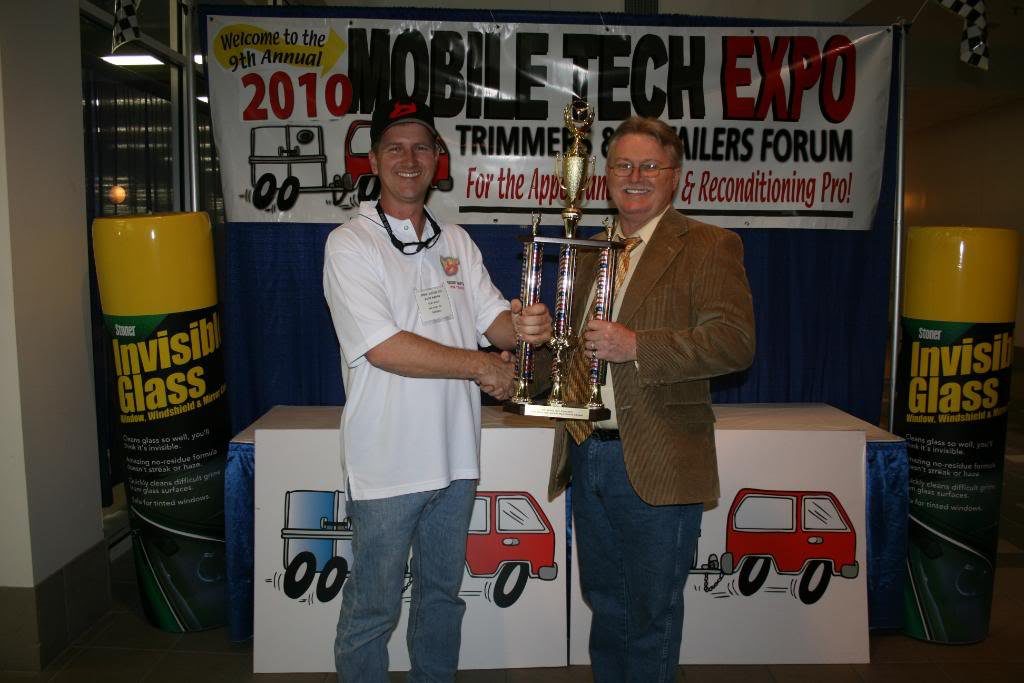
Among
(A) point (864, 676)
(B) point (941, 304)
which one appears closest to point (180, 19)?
(B) point (941, 304)

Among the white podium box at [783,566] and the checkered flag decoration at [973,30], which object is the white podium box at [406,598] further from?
the checkered flag decoration at [973,30]

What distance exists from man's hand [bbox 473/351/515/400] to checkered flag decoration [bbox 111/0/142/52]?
2035mm

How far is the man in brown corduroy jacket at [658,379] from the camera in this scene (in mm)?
1866

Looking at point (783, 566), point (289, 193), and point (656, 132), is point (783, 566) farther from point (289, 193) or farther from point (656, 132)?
point (289, 193)

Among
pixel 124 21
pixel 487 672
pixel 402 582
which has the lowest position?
pixel 487 672

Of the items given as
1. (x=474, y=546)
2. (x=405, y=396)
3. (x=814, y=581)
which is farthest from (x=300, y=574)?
(x=814, y=581)

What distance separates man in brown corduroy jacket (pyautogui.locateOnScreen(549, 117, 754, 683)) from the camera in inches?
73.5

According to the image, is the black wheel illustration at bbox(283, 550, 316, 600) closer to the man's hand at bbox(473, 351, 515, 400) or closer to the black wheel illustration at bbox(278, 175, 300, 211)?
the man's hand at bbox(473, 351, 515, 400)

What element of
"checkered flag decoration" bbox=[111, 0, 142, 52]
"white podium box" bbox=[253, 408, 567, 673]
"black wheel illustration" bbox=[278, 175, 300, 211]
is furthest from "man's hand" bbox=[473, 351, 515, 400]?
"checkered flag decoration" bbox=[111, 0, 142, 52]

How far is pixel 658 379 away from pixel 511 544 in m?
1.22

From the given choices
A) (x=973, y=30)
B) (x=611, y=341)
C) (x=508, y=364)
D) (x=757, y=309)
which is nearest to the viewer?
(x=611, y=341)

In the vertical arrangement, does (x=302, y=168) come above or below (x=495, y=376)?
above

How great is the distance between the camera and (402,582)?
2.04 meters

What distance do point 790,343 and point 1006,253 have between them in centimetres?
88
